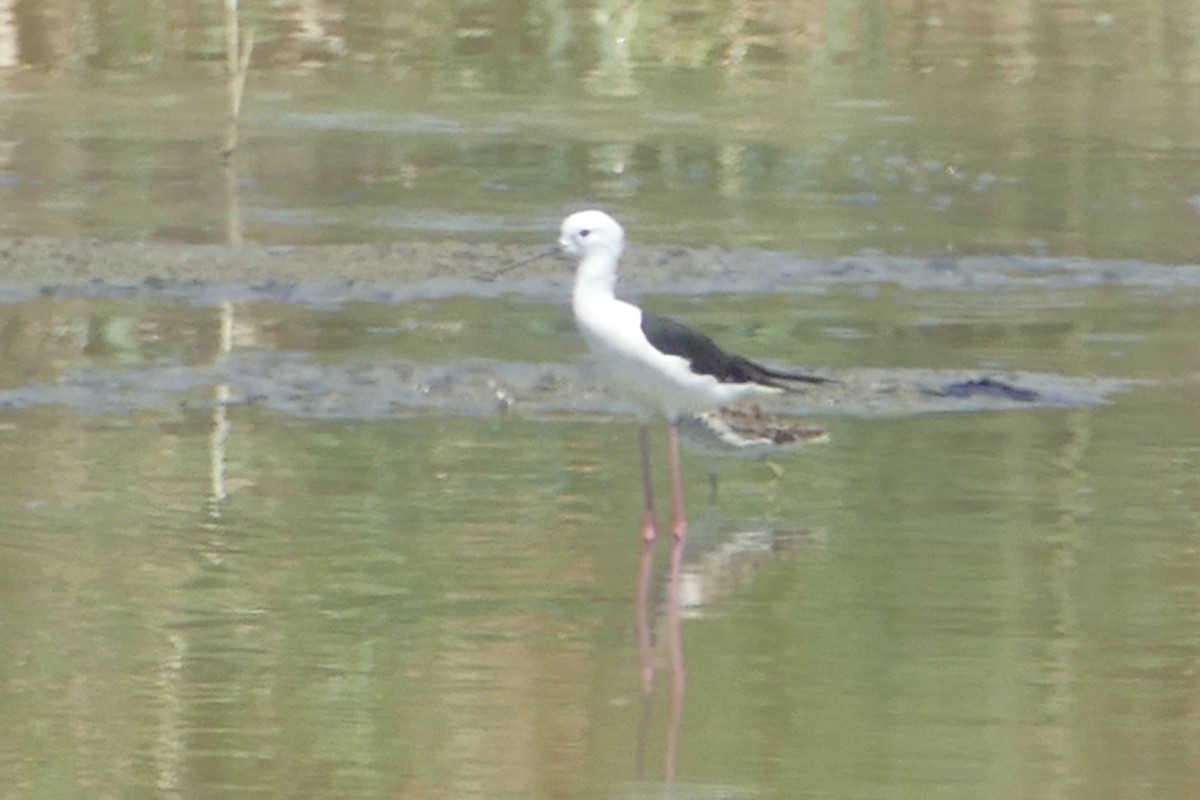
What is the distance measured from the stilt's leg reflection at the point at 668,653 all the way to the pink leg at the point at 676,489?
0.45ft

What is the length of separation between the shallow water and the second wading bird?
1.13ft

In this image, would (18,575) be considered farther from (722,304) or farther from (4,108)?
→ (4,108)

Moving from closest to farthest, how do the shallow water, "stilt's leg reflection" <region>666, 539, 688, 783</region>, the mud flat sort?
1. "stilt's leg reflection" <region>666, 539, 688, 783</region>
2. the shallow water
3. the mud flat

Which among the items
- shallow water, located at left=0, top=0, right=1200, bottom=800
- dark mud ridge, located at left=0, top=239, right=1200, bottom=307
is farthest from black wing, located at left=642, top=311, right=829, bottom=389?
dark mud ridge, located at left=0, top=239, right=1200, bottom=307

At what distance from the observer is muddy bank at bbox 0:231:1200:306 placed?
1357 cm

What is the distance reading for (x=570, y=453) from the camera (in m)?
9.90

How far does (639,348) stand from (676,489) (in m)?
0.45

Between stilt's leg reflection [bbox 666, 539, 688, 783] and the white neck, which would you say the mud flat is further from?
stilt's leg reflection [bbox 666, 539, 688, 783]

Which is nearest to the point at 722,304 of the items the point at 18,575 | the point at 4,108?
the point at 18,575

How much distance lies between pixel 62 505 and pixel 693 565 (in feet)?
6.39

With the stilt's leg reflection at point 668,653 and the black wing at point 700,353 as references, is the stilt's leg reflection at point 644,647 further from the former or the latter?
the black wing at point 700,353

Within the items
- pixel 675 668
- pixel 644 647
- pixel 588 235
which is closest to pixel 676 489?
pixel 588 235

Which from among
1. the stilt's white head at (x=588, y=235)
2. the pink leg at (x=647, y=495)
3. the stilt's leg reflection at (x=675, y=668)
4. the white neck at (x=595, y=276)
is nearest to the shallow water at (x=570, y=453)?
the stilt's leg reflection at (x=675, y=668)

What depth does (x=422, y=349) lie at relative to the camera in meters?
12.0
